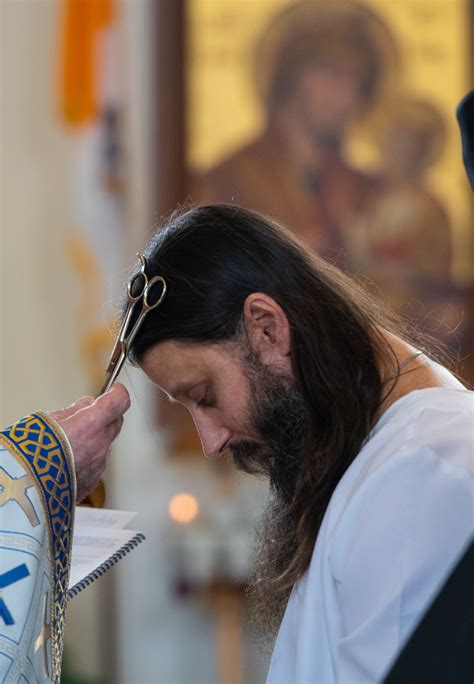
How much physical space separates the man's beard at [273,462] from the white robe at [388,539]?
0.79ft

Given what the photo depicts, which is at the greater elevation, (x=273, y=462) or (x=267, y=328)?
(x=267, y=328)

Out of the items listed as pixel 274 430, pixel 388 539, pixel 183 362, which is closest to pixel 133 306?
pixel 183 362

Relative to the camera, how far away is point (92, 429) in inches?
89.0

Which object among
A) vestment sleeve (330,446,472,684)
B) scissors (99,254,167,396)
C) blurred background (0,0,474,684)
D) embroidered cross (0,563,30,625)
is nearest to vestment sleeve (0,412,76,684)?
embroidered cross (0,563,30,625)

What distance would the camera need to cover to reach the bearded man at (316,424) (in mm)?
1739

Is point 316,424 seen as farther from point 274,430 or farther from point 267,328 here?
point 267,328

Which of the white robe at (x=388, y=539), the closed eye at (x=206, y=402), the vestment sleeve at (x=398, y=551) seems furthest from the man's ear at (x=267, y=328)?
the vestment sleeve at (x=398, y=551)

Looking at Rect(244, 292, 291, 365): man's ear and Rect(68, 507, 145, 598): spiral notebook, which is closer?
Rect(244, 292, 291, 365): man's ear

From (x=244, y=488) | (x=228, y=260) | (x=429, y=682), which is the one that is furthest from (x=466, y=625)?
(x=244, y=488)

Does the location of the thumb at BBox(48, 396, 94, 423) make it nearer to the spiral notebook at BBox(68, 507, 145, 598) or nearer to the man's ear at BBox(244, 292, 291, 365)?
the spiral notebook at BBox(68, 507, 145, 598)

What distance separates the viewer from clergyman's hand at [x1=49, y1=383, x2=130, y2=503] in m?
2.24

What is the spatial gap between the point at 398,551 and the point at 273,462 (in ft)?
2.03

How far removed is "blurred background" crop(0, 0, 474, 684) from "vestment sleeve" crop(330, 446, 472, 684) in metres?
3.65

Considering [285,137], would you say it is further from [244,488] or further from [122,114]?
[244,488]
